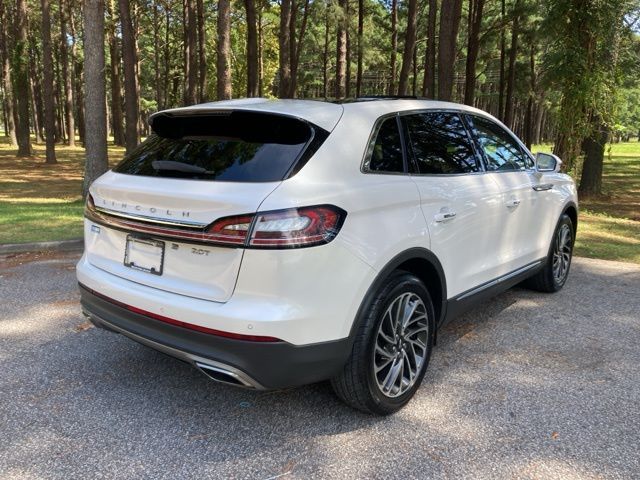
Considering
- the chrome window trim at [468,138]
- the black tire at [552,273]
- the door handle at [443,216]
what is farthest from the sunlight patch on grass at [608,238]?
the door handle at [443,216]

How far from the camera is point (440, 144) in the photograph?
3.83 meters

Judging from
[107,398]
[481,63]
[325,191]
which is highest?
[481,63]

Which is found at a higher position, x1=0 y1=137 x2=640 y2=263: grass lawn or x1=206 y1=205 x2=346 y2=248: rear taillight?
x1=206 y1=205 x2=346 y2=248: rear taillight

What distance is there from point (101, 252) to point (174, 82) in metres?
40.5

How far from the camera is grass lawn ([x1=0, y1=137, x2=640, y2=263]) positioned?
801 cm

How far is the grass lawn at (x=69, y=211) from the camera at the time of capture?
8.01m

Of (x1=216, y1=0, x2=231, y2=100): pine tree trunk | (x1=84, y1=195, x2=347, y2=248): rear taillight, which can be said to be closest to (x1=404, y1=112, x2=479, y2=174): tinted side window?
(x1=84, y1=195, x2=347, y2=248): rear taillight

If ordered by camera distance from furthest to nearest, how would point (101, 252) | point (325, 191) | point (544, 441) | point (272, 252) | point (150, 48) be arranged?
point (150, 48), point (101, 252), point (544, 441), point (325, 191), point (272, 252)

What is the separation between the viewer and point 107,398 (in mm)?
3357

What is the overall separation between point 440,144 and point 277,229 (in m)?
1.77

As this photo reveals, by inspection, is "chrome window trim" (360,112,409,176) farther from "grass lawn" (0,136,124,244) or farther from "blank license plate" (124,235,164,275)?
"grass lawn" (0,136,124,244)

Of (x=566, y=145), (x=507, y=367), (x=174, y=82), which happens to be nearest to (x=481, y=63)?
(x=174, y=82)

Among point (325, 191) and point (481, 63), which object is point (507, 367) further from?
point (481, 63)

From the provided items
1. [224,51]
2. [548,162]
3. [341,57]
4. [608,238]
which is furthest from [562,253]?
[341,57]
